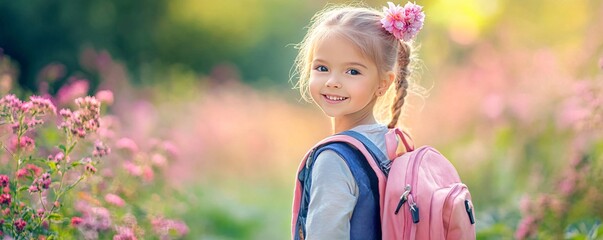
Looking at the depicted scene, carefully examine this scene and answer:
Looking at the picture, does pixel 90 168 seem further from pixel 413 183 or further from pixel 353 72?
pixel 413 183

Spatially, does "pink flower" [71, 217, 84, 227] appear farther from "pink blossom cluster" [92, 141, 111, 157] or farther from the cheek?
the cheek

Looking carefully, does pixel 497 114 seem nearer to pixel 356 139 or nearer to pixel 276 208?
pixel 276 208

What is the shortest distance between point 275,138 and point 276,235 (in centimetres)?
200

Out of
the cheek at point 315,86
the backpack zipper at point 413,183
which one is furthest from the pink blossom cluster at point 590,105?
the cheek at point 315,86

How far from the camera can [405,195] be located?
2.65 m

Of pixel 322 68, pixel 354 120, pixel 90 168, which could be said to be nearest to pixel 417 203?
pixel 354 120

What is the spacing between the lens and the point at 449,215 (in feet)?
8.77

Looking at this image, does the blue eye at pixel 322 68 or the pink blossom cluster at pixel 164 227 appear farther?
the pink blossom cluster at pixel 164 227

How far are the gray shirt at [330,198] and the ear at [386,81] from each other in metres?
0.37

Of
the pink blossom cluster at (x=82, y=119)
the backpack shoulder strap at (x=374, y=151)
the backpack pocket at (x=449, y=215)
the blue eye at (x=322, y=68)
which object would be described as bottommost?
the backpack pocket at (x=449, y=215)

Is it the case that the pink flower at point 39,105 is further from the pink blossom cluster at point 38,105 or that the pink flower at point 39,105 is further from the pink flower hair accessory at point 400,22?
the pink flower hair accessory at point 400,22

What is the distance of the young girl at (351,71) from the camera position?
8.73 ft

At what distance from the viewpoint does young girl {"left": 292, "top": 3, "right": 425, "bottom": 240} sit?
2662mm

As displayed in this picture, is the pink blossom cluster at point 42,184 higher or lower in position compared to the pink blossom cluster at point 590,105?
lower
